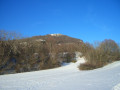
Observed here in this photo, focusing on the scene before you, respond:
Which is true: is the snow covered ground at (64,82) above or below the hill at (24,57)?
below

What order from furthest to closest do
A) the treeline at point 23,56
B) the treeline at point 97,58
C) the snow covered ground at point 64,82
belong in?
the treeline at point 97,58 → the treeline at point 23,56 → the snow covered ground at point 64,82

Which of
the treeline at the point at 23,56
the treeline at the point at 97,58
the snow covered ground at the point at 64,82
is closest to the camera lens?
the snow covered ground at the point at 64,82

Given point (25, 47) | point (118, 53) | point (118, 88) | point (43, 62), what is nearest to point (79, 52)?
point (118, 53)

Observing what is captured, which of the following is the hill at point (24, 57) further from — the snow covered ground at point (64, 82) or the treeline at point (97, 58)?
the treeline at point (97, 58)

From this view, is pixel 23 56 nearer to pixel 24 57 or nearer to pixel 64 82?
pixel 24 57

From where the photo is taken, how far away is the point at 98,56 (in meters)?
15.1

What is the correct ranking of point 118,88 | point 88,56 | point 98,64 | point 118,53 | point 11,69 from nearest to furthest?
point 118,88
point 11,69
point 98,64
point 88,56
point 118,53

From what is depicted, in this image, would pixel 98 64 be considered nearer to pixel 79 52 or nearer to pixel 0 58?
pixel 79 52

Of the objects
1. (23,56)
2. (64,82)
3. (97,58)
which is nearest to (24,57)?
(23,56)

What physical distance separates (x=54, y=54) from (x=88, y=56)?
206 inches

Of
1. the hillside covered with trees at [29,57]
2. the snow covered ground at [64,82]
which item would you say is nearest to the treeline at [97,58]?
the hillside covered with trees at [29,57]

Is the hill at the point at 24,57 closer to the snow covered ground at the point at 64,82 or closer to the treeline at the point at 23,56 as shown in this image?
the treeline at the point at 23,56

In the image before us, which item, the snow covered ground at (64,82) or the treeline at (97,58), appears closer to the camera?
the snow covered ground at (64,82)

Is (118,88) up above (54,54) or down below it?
below
